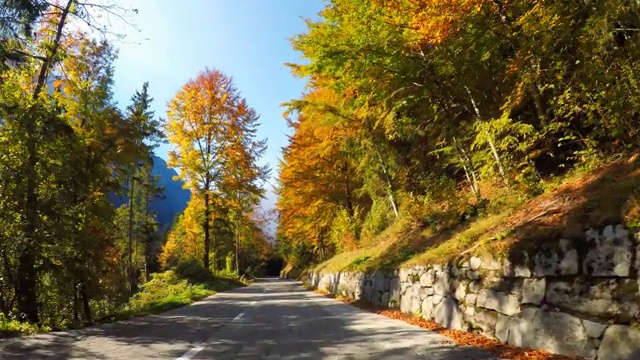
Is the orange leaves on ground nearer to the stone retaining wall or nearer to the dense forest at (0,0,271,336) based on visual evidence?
the stone retaining wall

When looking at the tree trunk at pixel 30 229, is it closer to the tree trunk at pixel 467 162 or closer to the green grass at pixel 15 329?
the green grass at pixel 15 329

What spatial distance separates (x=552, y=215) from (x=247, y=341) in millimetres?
5240

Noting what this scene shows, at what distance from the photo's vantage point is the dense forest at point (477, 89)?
6.19m

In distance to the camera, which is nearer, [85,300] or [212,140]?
[85,300]

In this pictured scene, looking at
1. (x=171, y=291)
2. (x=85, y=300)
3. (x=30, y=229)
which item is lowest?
(x=171, y=291)

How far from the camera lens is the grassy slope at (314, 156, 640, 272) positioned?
5102 mm

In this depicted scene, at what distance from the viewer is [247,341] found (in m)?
7.33

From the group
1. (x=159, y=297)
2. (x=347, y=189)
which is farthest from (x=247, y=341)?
(x=347, y=189)

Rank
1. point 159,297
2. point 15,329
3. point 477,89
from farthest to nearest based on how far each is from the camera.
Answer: point 159,297
point 477,89
point 15,329

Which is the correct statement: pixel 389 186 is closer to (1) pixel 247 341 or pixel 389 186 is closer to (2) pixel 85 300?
(2) pixel 85 300

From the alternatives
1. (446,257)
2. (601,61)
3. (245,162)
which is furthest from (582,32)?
(245,162)

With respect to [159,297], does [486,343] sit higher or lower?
lower

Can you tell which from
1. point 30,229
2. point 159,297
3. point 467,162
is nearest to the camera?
point 30,229

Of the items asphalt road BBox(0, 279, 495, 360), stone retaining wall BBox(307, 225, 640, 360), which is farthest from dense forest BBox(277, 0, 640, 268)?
asphalt road BBox(0, 279, 495, 360)
